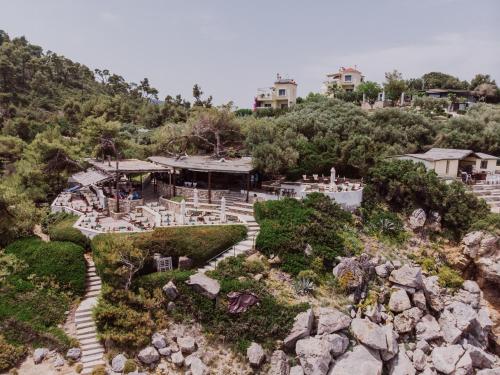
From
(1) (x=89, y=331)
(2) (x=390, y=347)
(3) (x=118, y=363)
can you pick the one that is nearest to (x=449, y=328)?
(2) (x=390, y=347)

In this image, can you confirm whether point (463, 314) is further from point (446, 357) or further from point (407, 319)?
point (407, 319)

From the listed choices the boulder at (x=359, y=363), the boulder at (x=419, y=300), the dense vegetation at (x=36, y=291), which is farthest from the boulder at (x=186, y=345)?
the boulder at (x=419, y=300)

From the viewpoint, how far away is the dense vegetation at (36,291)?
18062 mm

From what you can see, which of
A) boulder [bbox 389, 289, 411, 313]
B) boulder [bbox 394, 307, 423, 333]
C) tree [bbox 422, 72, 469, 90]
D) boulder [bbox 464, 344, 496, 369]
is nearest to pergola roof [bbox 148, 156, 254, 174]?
boulder [bbox 389, 289, 411, 313]

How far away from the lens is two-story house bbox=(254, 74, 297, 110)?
232 feet

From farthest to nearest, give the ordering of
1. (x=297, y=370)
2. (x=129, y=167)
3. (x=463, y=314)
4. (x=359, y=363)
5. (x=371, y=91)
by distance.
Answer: (x=371, y=91) < (x=129, y=167) < (x=463, y=314) < (x=359, y=363) < (x=297, y=370)

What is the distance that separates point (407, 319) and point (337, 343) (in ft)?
17.0

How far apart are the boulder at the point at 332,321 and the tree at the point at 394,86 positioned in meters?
58.0

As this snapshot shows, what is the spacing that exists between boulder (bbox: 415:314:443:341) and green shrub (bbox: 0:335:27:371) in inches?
793

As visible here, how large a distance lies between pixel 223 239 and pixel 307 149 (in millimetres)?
15075

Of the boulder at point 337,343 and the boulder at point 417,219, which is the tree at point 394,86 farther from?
the boulder at point 337,343

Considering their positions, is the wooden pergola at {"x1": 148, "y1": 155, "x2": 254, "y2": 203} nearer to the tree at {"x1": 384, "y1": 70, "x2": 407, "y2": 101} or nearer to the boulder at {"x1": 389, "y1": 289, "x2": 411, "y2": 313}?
the boulder at {"x1": 389, "y1": 289, "x2": 411, "y2": 313}

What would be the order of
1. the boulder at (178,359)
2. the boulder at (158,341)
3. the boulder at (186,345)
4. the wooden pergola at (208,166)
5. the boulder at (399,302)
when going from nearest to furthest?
the boulder at (178,359) < the boulder at (186,345) < the boulder at (158,341) < the boulder at (399,302) < the wooden pergola at (208,166)

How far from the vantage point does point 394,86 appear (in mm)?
66812
